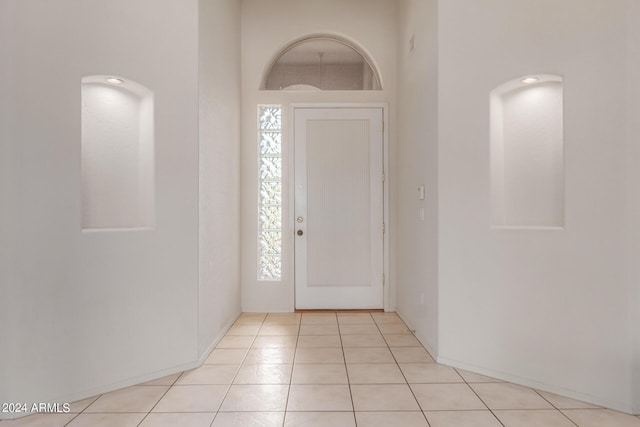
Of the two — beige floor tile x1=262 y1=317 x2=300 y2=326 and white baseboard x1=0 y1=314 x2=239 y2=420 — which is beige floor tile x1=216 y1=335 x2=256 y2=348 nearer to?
white baseboard x1=0 y1=314 x2=239 y2=420

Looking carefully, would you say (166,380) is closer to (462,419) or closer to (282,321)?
(282,321)

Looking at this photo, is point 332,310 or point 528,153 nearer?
point 528,153

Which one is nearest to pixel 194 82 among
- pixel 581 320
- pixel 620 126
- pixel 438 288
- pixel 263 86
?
Answer: pixel 263 86

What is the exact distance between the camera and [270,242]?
4355 mm

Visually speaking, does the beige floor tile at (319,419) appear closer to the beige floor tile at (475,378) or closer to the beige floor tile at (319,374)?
the beige floor tile at (319,374)

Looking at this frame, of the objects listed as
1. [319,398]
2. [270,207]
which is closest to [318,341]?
[319,398]

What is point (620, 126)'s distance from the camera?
218cm

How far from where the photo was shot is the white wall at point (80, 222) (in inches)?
83.1

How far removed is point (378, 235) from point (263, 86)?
204 cm

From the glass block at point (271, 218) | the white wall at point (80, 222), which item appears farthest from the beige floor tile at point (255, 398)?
the glass block at point (271, 218)

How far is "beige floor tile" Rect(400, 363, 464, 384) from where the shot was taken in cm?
258

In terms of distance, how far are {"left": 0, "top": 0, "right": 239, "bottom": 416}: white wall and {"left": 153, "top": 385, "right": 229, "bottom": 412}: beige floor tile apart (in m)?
0.31

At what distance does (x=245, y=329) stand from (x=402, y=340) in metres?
1.42

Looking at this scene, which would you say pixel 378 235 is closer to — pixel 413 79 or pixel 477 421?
pixel 413 79
